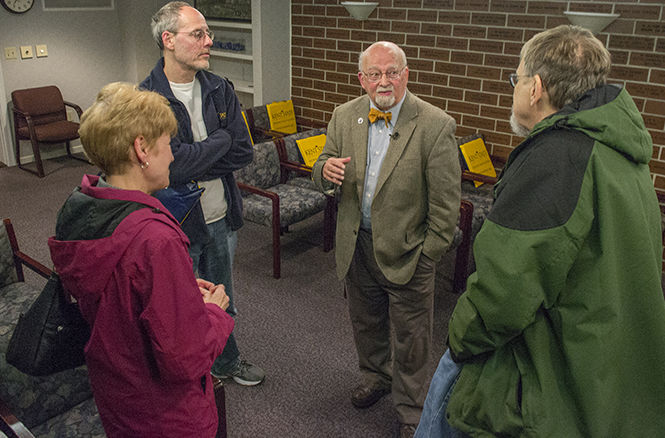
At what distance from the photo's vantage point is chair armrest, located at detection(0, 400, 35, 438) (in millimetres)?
1740

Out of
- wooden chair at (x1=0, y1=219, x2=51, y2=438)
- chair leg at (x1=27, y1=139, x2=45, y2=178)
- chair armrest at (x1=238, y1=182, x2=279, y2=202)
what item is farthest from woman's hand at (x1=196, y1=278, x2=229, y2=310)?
chair leg at (x1=27, y1=139, x2=45, y2=178)

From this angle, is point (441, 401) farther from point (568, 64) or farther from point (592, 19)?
point (592, 19)

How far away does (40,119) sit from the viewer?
6.30m

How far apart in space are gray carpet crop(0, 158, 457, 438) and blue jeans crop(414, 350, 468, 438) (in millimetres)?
1062

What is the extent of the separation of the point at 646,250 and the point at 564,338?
0.89 feet

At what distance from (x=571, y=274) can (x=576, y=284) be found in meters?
0.02

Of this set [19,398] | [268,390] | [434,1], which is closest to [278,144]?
[434,1]

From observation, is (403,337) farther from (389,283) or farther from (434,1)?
(434,1)

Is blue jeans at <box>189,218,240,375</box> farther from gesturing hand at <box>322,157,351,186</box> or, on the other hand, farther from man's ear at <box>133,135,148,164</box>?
man's ear at <box>133,135,148,164</box>

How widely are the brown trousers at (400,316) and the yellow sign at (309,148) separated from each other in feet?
7.21

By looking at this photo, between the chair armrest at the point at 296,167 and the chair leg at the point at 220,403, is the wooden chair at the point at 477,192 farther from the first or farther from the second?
the chair leg at the point at 220,403

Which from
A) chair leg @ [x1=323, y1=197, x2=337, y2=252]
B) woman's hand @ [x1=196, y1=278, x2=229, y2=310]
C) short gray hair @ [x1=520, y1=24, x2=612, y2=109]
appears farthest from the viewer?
chair leg @ [x1=323, y1=197, x2=337, y2=252]

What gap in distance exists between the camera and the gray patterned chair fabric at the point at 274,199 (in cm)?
405

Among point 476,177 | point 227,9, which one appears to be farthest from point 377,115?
point 227,9
